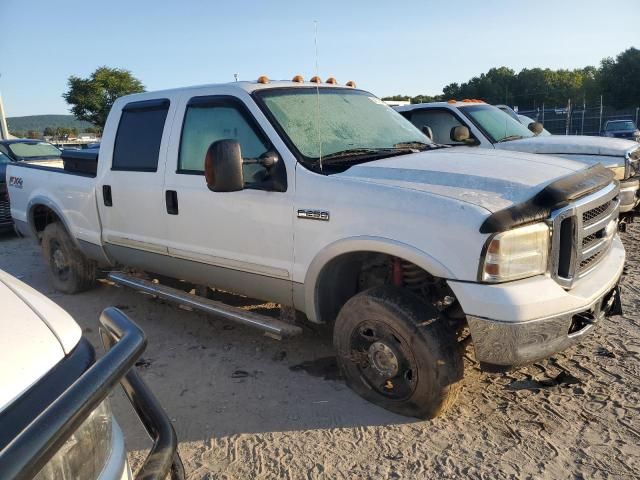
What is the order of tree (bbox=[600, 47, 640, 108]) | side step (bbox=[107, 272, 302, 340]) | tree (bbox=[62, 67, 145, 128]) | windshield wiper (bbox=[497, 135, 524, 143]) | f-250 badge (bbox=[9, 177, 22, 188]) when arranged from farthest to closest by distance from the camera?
tree (bbox=[600, 47, 640, 108]), tree (bbox=[62, 67, 145, 128]), windshield wiper (bbox=[497, 135, 524, 143]), f-250 badge (bbox=[9, 177, 22, 188]), side step (bbox=[107, 272, 302, 340])

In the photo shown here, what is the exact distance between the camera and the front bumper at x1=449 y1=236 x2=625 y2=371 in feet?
8.39

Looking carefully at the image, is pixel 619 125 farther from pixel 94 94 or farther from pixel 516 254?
pixel 94 94

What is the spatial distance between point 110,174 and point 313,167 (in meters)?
2.36

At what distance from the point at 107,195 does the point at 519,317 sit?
3.75 m

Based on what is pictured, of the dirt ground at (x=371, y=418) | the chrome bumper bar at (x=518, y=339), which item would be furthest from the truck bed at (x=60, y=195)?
the chrome bumper bar at (x=518, y=339)

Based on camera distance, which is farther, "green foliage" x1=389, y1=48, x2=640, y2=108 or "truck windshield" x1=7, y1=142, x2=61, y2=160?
"green foliage" x1=389, y1=48, x2=640, y2=108

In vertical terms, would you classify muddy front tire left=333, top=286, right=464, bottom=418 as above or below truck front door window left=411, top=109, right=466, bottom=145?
below

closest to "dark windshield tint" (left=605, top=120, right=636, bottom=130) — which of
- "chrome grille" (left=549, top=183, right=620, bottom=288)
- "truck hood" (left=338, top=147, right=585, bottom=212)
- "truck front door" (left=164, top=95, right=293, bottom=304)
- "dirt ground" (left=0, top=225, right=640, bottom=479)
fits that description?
"dirt ground" (left=0, top=225, right=640, bottom=479)

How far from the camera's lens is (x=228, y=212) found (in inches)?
145

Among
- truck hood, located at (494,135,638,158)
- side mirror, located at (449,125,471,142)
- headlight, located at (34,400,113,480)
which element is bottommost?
headlight, located at (34,400,113,480)

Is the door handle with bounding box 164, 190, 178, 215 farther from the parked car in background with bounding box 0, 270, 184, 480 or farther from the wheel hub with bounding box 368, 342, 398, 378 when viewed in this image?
the parked car in background with bounding box 0, 270, 184, 480

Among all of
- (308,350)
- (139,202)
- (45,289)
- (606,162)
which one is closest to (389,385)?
(308,350)

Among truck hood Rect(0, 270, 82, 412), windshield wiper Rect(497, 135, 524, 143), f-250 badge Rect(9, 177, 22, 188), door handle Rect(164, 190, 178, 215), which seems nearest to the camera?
truck hood Rect(0, 270, 82, 412)

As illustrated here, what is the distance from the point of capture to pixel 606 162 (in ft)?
21.6
